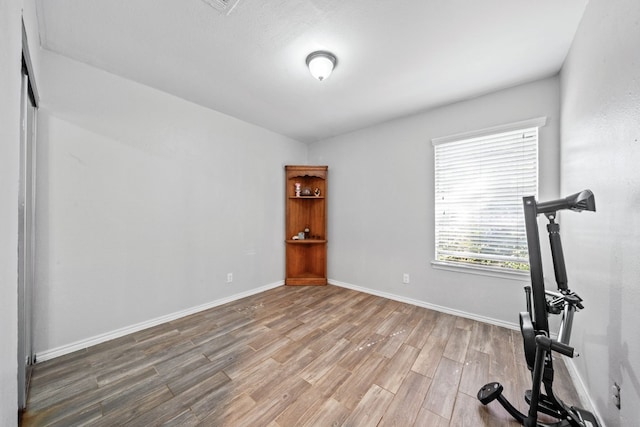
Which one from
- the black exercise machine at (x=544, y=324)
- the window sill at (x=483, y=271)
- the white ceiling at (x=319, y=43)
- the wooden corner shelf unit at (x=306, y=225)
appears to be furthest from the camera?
the wooden corner shelf unit at (x=306, y=225)

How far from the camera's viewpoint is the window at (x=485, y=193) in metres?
2.39

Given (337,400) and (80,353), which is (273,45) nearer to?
(337,400)

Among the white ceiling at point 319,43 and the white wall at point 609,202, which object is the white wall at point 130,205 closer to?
the white ceiling at point 319,43

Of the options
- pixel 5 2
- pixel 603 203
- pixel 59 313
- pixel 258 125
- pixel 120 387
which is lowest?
pixel 120 387

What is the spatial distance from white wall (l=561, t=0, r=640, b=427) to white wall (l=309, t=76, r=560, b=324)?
2.09ft

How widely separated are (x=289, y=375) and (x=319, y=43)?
8.55 feet

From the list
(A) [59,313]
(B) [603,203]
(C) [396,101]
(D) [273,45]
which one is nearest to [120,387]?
(A) [59,313]

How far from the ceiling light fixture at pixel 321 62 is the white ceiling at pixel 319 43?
0.07m

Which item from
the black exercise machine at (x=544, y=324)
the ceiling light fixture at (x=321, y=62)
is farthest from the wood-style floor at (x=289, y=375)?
the ceiling light fixture at (x=321, y=62)

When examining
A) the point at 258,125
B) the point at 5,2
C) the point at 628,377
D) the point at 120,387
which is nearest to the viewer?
the point at 5,2

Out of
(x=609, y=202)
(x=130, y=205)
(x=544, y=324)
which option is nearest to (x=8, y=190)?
(x=130, y=205)

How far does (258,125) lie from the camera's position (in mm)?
3559

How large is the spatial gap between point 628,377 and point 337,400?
4.76ft

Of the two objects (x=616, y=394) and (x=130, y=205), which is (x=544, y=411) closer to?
(x=616, y=394)
